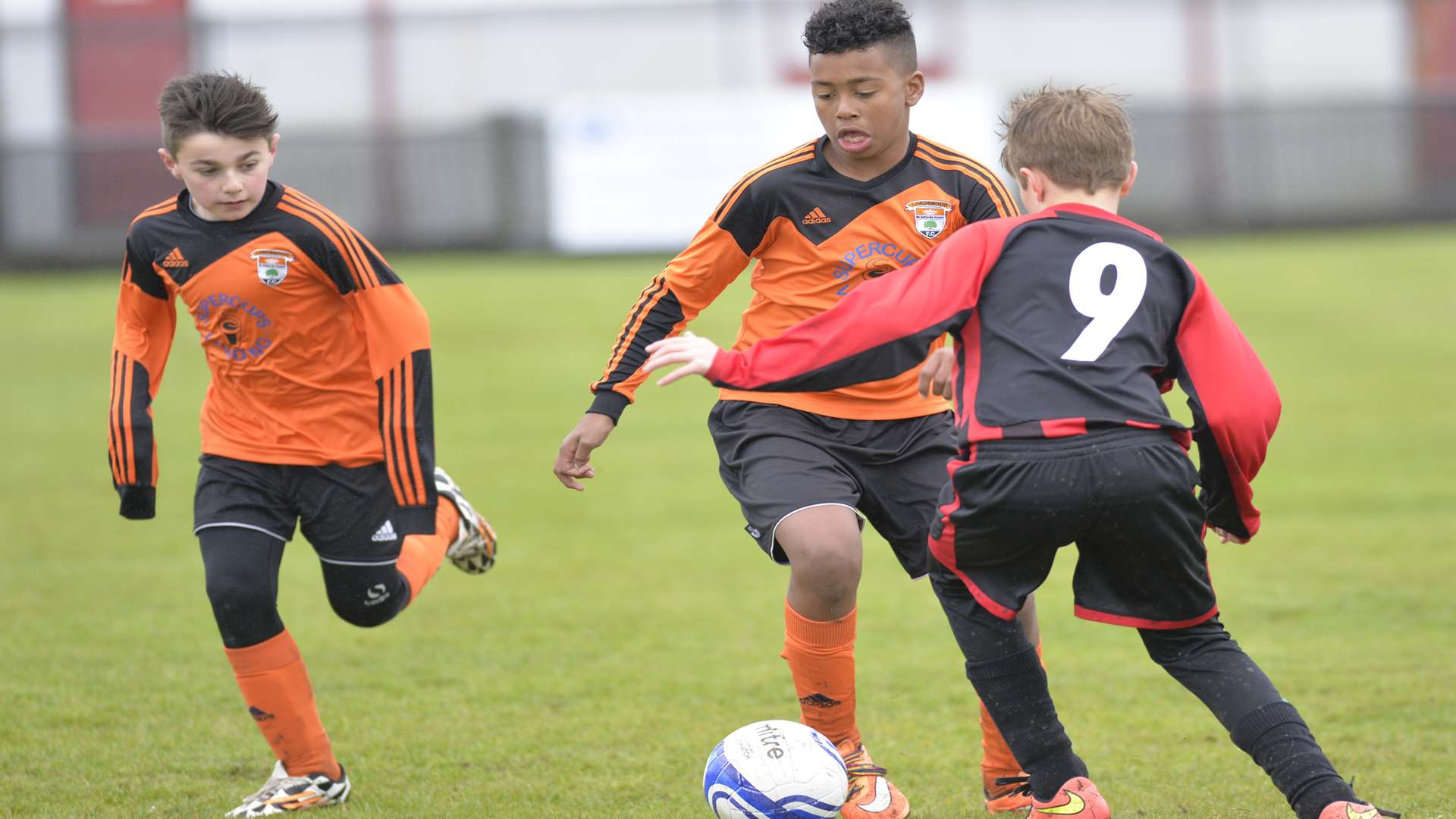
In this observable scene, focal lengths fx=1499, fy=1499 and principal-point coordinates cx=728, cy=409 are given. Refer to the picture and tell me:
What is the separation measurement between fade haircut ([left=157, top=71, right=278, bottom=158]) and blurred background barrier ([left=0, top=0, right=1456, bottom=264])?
16.6m

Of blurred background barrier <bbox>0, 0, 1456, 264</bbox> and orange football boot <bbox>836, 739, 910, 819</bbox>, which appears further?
blurred background barrier <bbox>0, 0, 1456, 264</bbox>

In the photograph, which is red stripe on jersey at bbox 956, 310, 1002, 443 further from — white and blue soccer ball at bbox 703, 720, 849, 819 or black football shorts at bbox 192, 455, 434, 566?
black football shorts at bbox 192, 455, 434, 566

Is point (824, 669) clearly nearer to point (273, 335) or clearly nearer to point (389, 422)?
point (389, 422)

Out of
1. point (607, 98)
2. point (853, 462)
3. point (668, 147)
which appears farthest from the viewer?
point (607, 98)

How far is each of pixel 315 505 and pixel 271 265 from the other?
2.22 ft

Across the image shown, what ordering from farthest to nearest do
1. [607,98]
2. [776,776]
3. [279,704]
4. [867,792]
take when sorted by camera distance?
1. [607,98]
2. [279,704]
3. [867,792]
4. [776,776]

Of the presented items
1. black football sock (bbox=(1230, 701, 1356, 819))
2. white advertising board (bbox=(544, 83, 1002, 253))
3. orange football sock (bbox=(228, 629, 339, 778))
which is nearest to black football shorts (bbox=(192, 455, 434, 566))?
orange football sock (bbox=(228, 629, 339, 778))

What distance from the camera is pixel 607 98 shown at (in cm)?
2270

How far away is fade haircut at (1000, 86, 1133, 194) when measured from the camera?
10.4 ft

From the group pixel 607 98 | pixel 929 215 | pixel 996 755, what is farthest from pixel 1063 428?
pixel 607 98

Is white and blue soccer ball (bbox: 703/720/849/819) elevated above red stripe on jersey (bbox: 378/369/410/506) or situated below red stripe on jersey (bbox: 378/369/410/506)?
below

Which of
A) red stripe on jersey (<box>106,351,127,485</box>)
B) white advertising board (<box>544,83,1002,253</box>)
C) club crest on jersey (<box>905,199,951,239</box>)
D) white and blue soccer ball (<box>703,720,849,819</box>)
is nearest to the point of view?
white and blue soccer ball (<box>703,720,849,819</box>)

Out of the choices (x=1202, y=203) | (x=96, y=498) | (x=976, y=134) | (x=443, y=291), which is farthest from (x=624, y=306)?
(x=1202, y=203)

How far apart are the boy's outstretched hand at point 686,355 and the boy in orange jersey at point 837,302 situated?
61 cm
